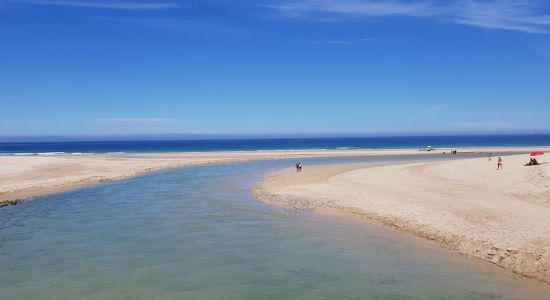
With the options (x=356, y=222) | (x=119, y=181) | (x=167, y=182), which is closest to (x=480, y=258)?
(x=356, y=222)

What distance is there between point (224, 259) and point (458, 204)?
44.5ft

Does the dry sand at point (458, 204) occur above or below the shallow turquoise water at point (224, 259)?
above

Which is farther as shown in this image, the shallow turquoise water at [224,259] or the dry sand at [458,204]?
the dry sand at [458,204]

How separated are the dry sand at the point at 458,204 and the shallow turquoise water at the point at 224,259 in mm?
1095

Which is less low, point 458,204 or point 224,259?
point 458,204

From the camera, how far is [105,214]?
24219 millimetres

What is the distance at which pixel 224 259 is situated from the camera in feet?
51.6

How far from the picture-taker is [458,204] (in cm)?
2278

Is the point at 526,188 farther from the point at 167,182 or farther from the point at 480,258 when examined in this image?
the point at 167,182

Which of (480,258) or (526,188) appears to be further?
(526,188)

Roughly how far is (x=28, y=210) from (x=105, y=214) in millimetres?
4877

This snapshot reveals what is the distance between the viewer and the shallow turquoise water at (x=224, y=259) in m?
12.7

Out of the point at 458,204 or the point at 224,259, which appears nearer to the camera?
the point at 224,259

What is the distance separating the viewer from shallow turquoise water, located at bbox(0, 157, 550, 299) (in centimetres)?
1270
